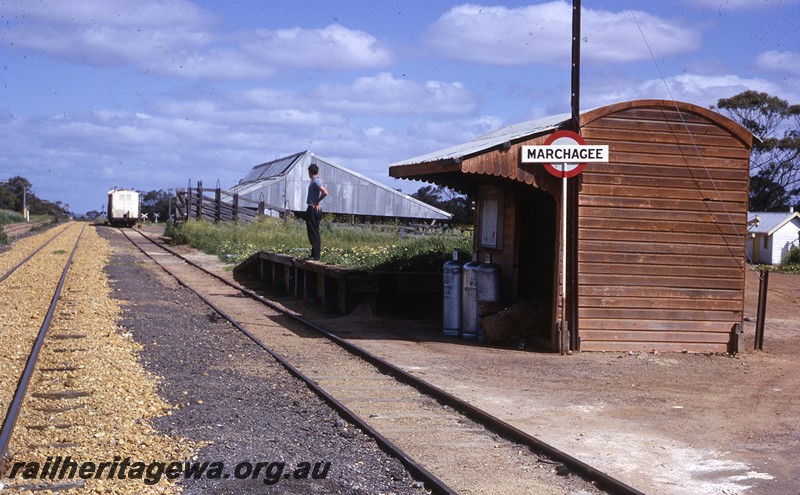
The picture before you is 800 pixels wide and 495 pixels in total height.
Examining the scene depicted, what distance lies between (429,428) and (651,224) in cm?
556

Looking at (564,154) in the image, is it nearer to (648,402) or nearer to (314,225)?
(648,402)

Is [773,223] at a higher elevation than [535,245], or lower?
higher

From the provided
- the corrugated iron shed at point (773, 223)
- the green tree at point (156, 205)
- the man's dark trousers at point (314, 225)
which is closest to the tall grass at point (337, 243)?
the man's dark trousers at point (314, 225)

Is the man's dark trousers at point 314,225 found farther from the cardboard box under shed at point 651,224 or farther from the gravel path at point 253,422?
the cardboard box under shed at point 651,224

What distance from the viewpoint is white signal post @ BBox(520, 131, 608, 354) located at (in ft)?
37.7

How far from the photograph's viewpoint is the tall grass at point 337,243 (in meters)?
16.5

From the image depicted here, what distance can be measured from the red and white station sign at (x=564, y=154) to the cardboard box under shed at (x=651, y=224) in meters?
0.14

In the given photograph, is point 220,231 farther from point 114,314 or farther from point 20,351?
point 20,351

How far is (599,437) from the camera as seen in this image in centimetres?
734

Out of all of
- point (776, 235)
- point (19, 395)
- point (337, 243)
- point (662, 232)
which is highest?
point (776, 235)

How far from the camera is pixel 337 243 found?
24.6 metres

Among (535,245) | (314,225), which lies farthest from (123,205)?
(535,245)

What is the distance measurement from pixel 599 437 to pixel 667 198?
5346 millimetres

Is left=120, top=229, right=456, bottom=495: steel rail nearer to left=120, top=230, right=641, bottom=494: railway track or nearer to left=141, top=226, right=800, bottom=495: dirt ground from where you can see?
left=120, top=230, right=641, bottom=494: railway track
